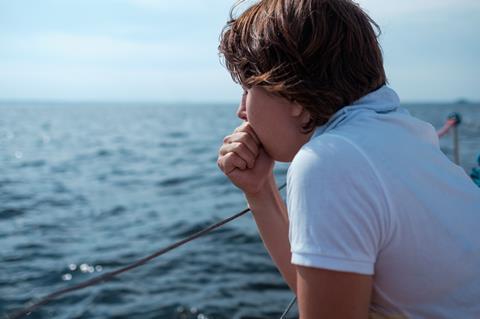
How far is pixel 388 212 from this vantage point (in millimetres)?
991

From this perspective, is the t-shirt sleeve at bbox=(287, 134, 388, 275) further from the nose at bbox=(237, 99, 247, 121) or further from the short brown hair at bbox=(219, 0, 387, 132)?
the nose at bbox=(237, 99, 247, 121)

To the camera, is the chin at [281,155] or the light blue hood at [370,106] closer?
the light blue hood at [370,106]

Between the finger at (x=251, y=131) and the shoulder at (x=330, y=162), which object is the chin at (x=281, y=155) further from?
the shoulder at (x=330, y=162)

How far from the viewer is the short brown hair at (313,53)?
1132 millimetres

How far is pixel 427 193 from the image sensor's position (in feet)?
3.47

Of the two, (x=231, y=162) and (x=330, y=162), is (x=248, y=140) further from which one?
(x=330, y=162)

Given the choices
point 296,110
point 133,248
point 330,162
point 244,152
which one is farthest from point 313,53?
point 133,248

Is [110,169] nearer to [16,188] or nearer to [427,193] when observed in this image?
[16,188]

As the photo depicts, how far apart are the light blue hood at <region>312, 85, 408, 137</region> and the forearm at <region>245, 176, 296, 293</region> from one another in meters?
0.43

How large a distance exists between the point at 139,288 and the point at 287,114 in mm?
4194

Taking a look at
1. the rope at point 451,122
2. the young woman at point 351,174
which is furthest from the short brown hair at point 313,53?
the rope at point 451,122

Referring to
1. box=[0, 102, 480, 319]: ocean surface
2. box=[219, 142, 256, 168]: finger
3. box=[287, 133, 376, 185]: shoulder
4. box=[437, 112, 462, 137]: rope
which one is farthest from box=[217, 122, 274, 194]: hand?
box=[0, 102, 480, 319]: ocean surface

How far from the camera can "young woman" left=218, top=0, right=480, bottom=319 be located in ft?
3.16

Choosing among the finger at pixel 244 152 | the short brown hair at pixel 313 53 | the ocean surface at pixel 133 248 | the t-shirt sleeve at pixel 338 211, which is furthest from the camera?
the ocean surface at pixel 133 248
